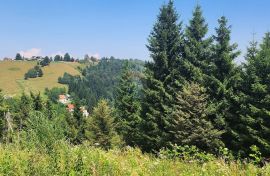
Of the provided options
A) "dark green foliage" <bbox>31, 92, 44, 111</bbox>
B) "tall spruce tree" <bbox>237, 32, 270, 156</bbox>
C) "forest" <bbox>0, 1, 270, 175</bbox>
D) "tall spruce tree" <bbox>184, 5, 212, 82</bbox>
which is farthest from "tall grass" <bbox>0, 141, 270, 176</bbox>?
"dark green foliage" <bbox>31, 92, 44, 111</bbox>

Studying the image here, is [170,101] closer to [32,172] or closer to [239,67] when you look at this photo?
[239,67]

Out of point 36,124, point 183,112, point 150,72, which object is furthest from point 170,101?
point 36,124

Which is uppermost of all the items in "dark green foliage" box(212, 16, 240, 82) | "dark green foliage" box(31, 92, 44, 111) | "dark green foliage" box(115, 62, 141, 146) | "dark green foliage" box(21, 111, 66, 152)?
"dark green foliage" box(212, 16, 240, 82)

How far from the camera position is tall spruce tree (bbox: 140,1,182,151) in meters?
36.7

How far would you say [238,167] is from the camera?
716 cm

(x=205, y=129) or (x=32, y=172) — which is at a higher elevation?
(x=32, y=172)

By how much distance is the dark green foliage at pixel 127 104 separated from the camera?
156ft

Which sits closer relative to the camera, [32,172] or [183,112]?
[32,172]

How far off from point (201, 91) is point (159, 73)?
7602mm

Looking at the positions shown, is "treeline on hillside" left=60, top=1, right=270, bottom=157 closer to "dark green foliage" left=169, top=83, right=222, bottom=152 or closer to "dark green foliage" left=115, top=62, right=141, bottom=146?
"dark green foliage" left=169, top=83, right=222, bottom=152

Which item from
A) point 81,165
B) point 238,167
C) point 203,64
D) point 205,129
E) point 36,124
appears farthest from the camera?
point 203,64

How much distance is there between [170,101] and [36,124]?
27.3 meters

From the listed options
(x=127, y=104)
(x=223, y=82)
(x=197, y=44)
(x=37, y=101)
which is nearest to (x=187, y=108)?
(x=223, y=82)

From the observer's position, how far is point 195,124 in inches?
1139
